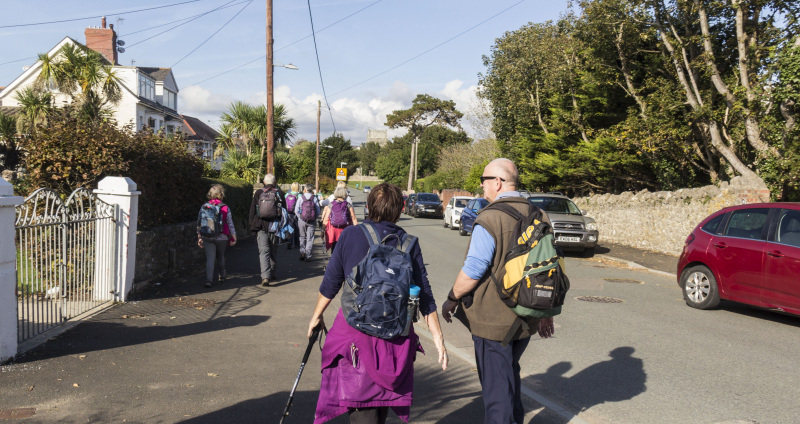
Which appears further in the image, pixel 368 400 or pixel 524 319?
pixel 524 319

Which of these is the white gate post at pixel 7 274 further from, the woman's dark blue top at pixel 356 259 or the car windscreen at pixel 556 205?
the car windscreen at pixel 556 205

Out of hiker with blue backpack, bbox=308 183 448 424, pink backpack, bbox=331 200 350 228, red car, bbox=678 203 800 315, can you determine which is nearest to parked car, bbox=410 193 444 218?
pink backpack, bbox=331 200 350 228

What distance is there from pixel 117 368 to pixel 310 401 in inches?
73.3

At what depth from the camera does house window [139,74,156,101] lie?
130 feet

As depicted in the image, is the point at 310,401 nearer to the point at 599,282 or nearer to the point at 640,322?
the point at 640,322

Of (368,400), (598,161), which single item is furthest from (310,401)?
(598,161)

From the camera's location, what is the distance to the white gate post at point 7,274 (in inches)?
199

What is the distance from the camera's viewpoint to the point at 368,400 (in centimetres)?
319

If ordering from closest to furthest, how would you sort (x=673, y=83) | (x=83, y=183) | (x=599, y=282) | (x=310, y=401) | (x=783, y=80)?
(x=310, y=401) → (x=83, y=183) → (x=599, y=282) → (x=783, y=80) → (x=673, y=83)

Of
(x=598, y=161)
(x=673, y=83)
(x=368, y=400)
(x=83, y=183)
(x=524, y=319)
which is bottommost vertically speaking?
(x=368, y=400)

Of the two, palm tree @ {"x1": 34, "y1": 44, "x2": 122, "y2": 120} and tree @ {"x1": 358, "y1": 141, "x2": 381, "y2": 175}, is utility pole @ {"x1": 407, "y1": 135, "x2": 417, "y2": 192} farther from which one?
tree @ {"x1": 358, "y1": 141, "x2": 381, "y2": 175}

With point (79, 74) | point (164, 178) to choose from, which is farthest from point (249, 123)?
point (164, 178)

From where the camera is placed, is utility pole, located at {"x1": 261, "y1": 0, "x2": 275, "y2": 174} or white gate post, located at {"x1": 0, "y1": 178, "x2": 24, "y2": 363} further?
utility pole, located at {"x1": 261, "y1": 0, "x2": 275, "y2": 174}

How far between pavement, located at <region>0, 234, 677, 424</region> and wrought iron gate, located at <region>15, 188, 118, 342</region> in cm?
29
